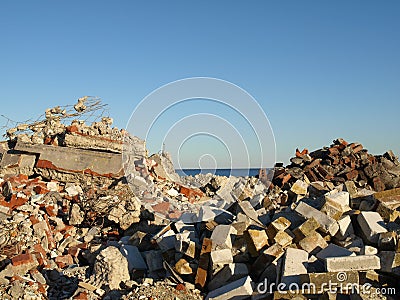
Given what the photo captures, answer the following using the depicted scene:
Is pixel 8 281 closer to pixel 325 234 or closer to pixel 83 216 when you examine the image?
pixel 83 216

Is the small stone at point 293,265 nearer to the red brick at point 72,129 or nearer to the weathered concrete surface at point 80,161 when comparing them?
the weathered concrete surface at point 80,161

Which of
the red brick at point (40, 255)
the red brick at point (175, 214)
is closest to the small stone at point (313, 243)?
the red brick at point (175, 214)

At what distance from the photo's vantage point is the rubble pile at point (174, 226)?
5.16 m

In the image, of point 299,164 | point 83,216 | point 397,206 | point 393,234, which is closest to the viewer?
point 393,234

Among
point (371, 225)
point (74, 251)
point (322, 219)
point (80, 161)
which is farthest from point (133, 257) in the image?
point (80, 161)

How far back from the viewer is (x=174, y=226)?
7117 mm

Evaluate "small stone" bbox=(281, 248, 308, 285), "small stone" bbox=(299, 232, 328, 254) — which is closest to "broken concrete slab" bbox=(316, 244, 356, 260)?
"small stone" bbox=(299, 232, 328, 254)

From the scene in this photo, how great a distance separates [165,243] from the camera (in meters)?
6.53

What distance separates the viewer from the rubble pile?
516cm

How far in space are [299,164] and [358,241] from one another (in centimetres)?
518

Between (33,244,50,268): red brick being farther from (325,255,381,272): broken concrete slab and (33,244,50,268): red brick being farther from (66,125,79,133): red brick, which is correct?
(325,255,381,272): broken concrete slab

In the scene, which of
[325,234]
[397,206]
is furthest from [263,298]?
[397,206]
